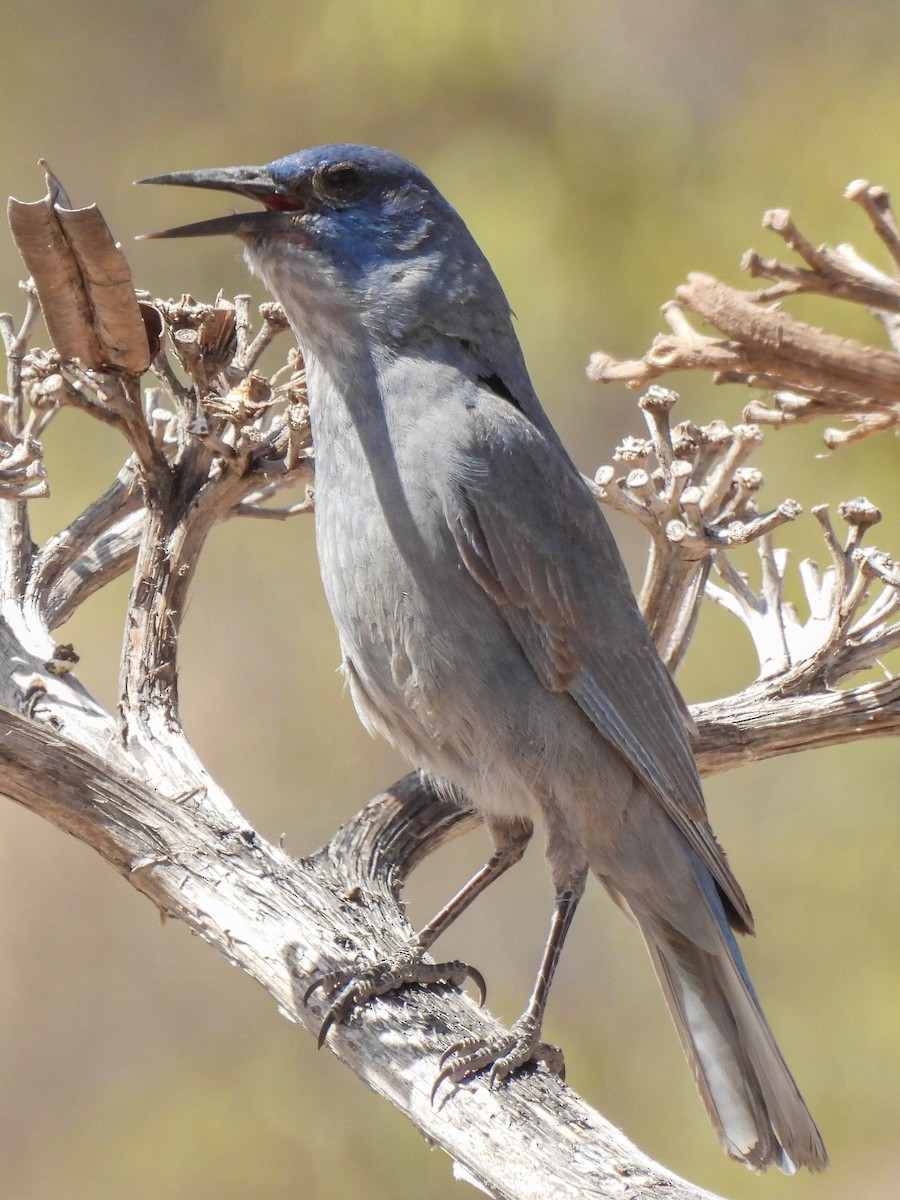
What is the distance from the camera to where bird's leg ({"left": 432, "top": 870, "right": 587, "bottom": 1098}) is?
6.04ft

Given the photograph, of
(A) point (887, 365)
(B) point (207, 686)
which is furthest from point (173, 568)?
(B) point (207, 686)

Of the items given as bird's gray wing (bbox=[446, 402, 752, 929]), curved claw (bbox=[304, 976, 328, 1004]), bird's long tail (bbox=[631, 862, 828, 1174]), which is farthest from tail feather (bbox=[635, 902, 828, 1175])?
curved claw (bbox=[304, 976, 328, 1004])

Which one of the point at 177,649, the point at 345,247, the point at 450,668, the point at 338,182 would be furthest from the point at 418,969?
the point at 338,182

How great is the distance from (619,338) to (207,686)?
75.1 inches

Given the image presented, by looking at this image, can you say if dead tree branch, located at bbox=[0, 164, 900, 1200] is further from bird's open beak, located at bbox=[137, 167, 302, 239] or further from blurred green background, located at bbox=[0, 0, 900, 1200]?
blurred green background, located at bbox=[0, 0, 900, 1200]

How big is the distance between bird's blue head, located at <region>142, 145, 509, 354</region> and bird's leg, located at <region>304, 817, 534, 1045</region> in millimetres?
901

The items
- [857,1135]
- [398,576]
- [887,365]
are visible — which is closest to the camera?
[887,365]

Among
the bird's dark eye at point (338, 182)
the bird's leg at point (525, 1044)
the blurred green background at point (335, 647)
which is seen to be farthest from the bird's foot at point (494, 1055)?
the blurred green background at point (335, 647)

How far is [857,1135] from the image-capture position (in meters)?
4.13

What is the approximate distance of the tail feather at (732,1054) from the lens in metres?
2.20

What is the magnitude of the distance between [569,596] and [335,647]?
261cm

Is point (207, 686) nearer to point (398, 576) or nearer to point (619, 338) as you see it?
point (619, 338)

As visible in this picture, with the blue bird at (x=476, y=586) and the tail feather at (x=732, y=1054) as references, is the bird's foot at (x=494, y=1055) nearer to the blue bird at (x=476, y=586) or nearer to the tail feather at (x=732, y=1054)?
the blue bird at (x=476, y=586)

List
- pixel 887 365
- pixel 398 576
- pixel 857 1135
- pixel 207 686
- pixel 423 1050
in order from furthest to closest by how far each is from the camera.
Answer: pixel 207 686 → pixel 857 1135 → pixel 398 576 → pixel 423 1050 → pixel 887 365
